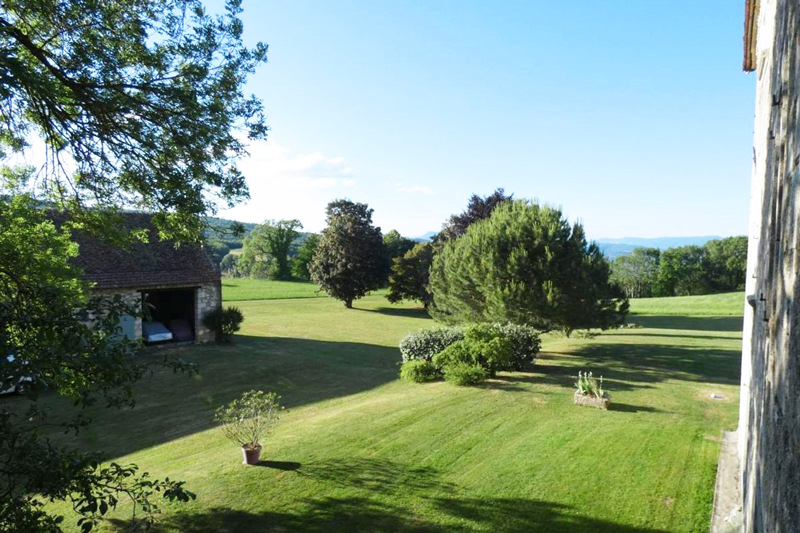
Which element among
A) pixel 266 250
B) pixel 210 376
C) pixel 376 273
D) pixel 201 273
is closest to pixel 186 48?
pixel 210 376

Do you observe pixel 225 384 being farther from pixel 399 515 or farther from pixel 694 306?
pixel 694 306

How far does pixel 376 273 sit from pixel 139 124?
40.2 meters

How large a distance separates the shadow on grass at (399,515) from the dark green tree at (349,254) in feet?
127

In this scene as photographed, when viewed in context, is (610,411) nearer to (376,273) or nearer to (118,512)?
(118,512)

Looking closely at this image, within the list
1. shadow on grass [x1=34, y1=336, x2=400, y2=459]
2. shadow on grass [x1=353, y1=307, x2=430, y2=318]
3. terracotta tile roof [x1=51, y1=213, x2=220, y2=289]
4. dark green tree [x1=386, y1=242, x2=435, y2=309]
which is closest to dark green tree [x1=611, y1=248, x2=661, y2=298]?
shadow on grass [x1=353, y1=307, x2=430, y2=318]

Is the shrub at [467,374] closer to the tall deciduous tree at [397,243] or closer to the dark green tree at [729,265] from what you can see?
the tall deciduous tree at [397,243]

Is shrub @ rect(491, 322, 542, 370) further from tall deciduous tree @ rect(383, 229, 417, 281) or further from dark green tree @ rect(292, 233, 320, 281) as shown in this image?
dark green tree @ rect(292, 233, 320, 281)

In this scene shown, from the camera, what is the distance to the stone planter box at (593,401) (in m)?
12.4

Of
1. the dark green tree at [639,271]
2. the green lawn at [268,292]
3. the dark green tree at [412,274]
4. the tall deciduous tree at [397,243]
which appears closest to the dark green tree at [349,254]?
the dark green tree at [412,274]

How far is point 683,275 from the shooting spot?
79.2 meters

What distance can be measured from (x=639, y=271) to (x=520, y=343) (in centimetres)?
8332

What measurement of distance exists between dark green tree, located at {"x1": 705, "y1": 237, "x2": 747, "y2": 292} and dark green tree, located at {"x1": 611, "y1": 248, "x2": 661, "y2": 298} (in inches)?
332

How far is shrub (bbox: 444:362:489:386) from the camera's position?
14.9 metres

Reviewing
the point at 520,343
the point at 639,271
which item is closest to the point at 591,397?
the point at 520,343
